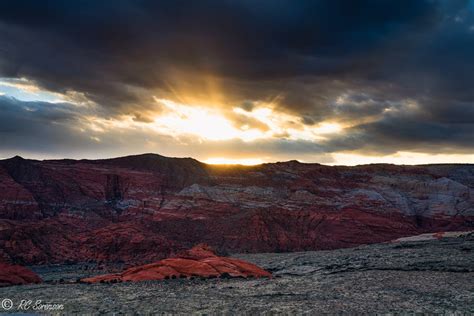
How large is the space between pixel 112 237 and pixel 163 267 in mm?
34365

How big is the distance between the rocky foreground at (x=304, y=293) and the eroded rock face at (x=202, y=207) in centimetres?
3214

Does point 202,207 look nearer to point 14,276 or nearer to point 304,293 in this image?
point 14,276

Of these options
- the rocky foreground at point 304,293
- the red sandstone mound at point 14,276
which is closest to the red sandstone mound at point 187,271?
the rocky foreground at point 304,293

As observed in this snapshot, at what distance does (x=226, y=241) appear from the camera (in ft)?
247

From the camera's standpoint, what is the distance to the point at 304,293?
2425 centimetres

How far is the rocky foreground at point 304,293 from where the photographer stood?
789 inches

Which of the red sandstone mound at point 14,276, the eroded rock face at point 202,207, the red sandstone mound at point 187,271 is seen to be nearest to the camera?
the red sandstone mound at point 187,271

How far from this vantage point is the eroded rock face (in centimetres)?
6378

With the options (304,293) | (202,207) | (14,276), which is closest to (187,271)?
(304,293)

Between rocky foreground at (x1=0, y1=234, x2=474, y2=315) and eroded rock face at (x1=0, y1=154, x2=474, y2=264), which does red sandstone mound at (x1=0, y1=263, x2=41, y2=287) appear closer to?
rocky foreground at (x1=0, y1=234, x2=474, y2=315)

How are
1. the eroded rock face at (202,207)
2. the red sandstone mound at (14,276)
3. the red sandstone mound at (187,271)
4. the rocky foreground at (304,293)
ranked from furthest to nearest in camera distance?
1. the eroded rock face at (202,207)
2. the red sandstone mound at (14,276)
3. the red sandstone mound at (187,271)
4. the rocky foreground at (304,293)

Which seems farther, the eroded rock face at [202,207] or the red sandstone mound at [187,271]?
Result: the eroded rock face at [202,207]

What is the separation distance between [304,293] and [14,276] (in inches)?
969

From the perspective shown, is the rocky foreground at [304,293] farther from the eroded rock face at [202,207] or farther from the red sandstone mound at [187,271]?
the eroded rock face at [202,207]
